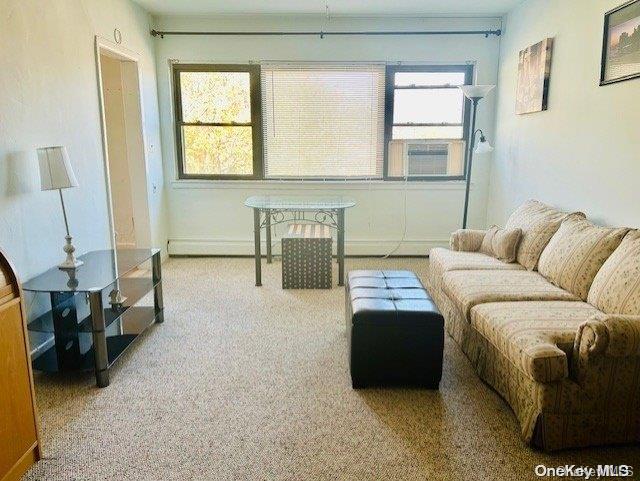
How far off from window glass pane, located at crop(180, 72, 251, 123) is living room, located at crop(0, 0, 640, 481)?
22 mm

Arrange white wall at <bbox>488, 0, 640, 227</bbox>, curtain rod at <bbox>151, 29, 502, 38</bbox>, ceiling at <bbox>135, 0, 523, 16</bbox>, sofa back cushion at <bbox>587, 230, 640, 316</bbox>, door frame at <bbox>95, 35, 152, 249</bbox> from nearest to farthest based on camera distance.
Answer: sofa back cushion at <bbox>587, 230, 640, 316</bbox>
white wall at <bbox>488, 0, 640, 227</bbox>
door frame at <bbox>95, 35, 152, 249</bbox>
ceiling at <bbox>135, 0, 523, 16</bbox>
curtain rod at <bbox>151, 29, 502, 38</bbox>

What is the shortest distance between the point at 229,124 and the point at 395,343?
11.3 ft

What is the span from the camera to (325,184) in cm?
509

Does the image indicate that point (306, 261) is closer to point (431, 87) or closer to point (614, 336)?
point (431, 87)

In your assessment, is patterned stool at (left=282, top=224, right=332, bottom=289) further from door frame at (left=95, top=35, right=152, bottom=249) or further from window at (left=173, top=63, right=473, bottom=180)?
door frame at (left=95, top=35, right=152, bottom=249)

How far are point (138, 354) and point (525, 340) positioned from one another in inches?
88.7

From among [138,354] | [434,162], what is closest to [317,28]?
[434,162]


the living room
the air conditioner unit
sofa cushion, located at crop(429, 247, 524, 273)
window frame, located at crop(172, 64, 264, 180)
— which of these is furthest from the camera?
the air conditioner unit

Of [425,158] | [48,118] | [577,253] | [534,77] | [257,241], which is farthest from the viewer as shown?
[425,158]

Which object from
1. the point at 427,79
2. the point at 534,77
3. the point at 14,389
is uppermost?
the point at 427,79

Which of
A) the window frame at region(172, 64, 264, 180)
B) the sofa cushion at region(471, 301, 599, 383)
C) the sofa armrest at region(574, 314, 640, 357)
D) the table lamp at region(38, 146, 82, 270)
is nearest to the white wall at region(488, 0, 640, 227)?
the sofa cushion at region(471, 301, 599, 383)

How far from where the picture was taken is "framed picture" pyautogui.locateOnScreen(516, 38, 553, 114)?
369 centimetres

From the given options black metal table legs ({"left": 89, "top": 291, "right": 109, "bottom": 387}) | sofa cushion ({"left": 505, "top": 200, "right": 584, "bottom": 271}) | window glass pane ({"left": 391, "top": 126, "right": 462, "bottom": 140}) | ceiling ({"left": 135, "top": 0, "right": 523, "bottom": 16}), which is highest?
ceiling ({"left": 135, "top": 0, "right": 523, "bottom": 16})

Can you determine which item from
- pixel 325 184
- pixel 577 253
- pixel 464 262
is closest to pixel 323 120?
pixel 325 184
